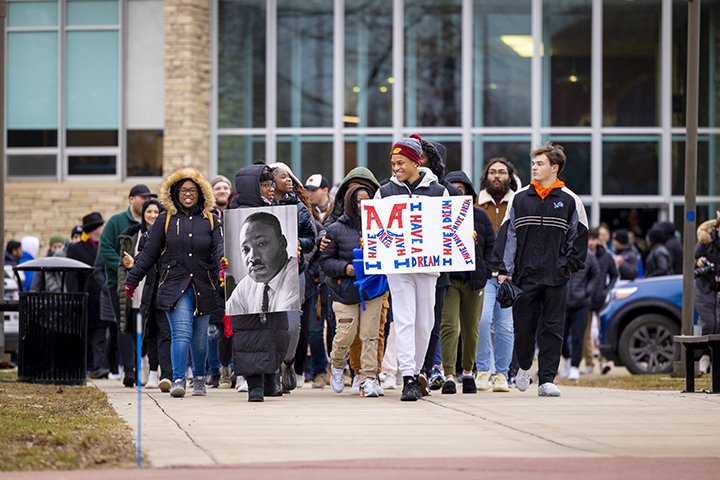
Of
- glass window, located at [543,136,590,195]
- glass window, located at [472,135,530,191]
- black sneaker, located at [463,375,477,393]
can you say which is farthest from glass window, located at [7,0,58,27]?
black sneaker, located at [463,375,477,393]

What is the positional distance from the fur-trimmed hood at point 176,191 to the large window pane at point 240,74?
1617 cm

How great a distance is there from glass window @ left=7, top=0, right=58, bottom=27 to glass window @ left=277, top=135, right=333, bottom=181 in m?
4.67

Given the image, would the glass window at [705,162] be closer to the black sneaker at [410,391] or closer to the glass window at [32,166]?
the glass window at [32,166]

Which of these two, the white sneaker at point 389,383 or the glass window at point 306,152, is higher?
the glass window at point 306,152

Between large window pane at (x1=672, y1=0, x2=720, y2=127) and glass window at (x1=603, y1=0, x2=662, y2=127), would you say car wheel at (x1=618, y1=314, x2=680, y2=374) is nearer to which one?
glass window at (x1=603, y1=0, x2=662, y2=127)

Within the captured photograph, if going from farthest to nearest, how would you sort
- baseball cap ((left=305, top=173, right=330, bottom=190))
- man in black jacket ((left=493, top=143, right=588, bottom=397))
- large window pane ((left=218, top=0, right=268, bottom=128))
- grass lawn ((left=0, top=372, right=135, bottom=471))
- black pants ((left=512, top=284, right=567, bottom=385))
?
large window pane ((left=218, top=0, right=268, bottom=128)) < baseball cap ((left=305, top=173, right=330, bottom=190)) < black pants ((left=512, top=284, right=567, bottom=385)) < man in black jacket ((left=493, top=143, right=588, bottom=397)) < grass lawn ((left=0, top=372, right=135, bottom=471))

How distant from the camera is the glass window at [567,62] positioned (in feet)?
96.9

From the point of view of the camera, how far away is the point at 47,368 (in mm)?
15367

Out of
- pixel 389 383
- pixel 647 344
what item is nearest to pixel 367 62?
pixel 647 344

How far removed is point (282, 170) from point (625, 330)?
7347 millimetres

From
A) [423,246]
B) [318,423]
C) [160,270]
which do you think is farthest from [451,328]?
[318,423]

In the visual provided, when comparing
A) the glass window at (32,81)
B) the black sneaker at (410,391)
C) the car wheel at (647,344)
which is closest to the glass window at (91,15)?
the glass window at (32,81)

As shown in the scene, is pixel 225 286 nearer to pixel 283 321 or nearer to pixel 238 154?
pixel 283 321

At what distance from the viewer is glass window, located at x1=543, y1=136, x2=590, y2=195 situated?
29.4 m
